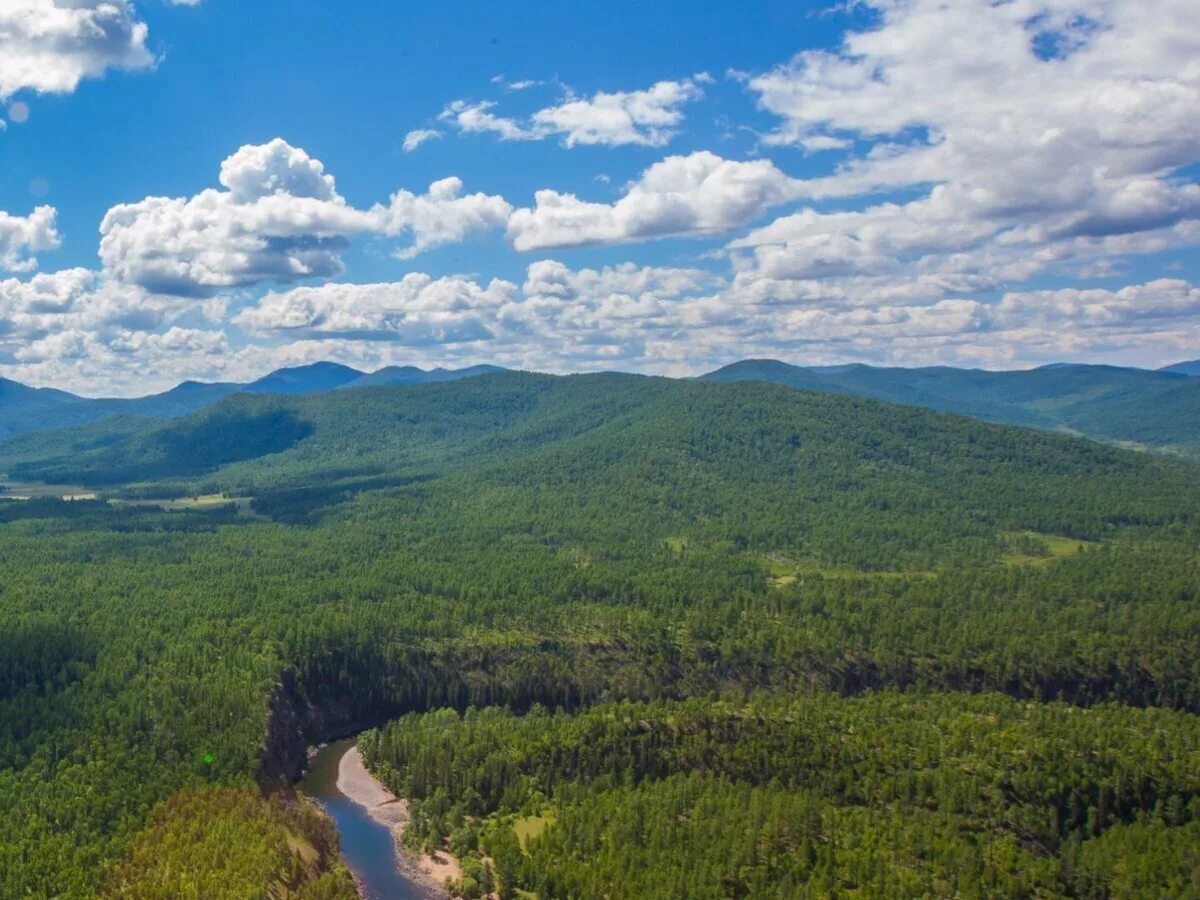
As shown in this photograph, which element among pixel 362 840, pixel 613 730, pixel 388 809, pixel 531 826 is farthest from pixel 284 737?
pixel 613 730

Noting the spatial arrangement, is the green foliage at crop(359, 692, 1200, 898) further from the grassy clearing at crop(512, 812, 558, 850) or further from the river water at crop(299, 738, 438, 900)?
the river water at crop(299, 738, 438, 900)

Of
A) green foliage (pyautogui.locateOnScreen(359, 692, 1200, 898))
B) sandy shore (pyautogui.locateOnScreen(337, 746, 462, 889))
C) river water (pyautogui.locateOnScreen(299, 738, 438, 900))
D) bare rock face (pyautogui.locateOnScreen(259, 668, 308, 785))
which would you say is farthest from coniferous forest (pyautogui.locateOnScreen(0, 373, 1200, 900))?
river water (pyautogui.locateOnScreen(299, 738, 438, 900))

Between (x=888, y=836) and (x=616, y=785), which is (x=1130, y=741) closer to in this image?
(x=888, y=836)

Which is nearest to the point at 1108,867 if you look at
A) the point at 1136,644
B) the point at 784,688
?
the point at 784,688

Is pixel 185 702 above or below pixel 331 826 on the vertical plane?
above

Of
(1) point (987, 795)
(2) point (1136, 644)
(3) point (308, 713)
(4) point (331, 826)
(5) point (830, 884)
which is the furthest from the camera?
(2) point (1136, 644)

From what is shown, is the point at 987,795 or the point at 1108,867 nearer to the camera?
the point at 1108,867

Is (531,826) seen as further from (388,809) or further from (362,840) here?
(388,809)

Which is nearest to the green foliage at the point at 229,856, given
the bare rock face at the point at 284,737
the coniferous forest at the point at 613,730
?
the coniferous forest at the point at 613,730
